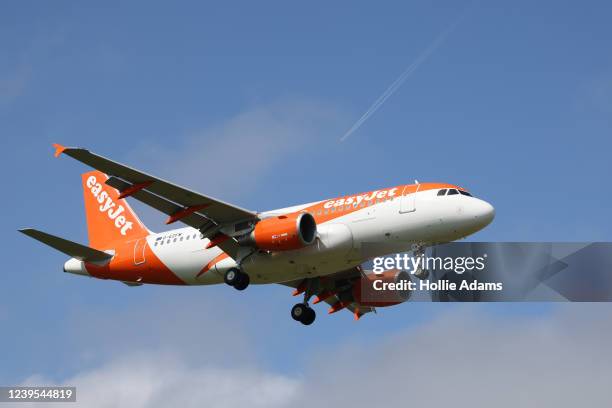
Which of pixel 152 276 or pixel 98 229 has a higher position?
pixel 98 229

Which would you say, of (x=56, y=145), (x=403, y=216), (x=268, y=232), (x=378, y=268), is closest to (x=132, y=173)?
(x=56, y=145)

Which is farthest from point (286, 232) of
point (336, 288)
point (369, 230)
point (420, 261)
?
point (336, 288)

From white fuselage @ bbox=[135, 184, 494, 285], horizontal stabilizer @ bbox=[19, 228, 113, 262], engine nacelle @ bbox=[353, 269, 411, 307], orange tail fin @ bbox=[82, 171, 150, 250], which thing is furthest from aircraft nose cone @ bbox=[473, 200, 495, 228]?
horizontal stabilizer @ bbox=[19, 228, 113, 262]

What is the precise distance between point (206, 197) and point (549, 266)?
48.5ft

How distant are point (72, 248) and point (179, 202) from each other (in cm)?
732

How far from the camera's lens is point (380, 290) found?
48531mm

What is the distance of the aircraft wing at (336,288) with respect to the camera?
4812cm

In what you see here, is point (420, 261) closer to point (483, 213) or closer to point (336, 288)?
point (483, 213)

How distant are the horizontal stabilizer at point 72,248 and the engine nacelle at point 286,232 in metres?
9.24

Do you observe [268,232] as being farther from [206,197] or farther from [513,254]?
[513,254]

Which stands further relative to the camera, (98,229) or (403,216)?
(98,229)

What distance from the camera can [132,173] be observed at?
3994 cm

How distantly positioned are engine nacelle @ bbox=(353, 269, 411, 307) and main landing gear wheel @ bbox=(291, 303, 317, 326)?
2631 millimetres

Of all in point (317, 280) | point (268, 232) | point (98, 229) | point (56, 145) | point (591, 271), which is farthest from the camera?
point (98, 229)
